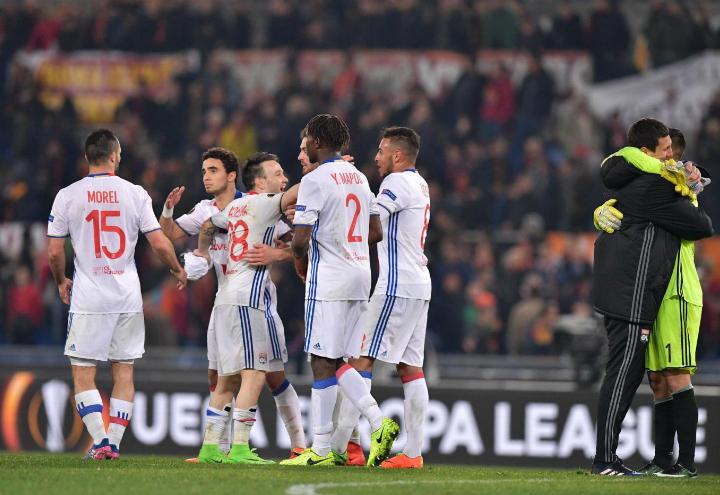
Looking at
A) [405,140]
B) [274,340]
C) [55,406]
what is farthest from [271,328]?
[55,406]

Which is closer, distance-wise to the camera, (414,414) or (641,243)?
(641,243)

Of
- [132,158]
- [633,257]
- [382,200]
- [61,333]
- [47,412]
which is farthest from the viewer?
[132,158]

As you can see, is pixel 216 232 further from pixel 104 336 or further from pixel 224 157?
pixel 104 336

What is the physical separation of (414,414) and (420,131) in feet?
34.1

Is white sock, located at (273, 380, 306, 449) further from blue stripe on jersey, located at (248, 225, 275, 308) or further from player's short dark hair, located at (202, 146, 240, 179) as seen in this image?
player's short dark hair, located at (202, 146, 240, 179)

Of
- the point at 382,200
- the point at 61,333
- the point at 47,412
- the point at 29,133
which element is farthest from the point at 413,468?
the point at 29,133

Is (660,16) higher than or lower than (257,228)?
higher

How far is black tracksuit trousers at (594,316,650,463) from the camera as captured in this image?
8523 millimetres

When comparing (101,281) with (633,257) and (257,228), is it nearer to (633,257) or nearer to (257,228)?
(257,228)

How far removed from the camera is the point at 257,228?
9461 millimetres

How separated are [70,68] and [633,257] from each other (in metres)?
15.2

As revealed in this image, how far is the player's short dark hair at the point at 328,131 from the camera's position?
8922 mm

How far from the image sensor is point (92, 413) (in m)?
9.24

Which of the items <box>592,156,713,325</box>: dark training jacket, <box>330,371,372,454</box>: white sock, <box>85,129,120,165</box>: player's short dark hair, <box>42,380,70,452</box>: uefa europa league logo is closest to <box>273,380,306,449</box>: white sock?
<box>330,371,372,454</box>: white sock
